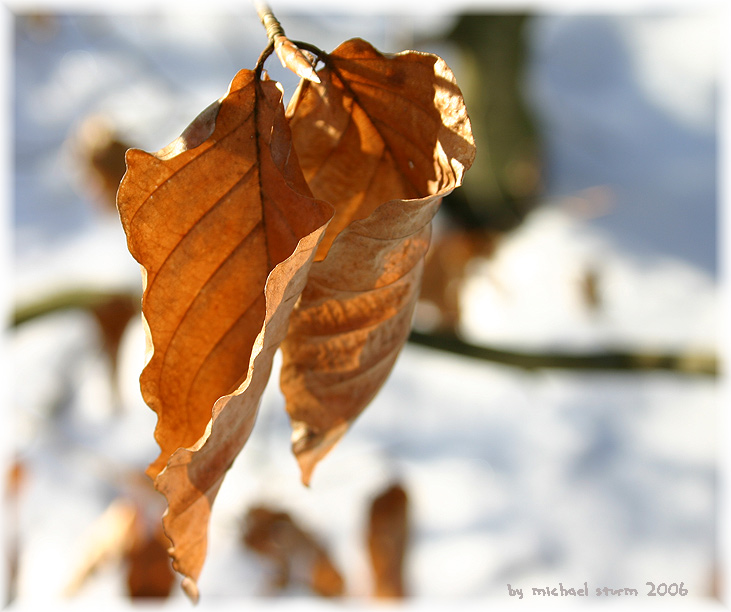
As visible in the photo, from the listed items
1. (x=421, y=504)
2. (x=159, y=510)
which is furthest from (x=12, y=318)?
(x=421, y=504)

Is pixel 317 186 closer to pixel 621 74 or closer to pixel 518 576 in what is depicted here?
pixel 518 576

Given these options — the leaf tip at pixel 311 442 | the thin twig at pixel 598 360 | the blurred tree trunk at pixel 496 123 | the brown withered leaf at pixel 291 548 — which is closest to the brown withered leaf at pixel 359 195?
the leaf tip at pixel 311 442

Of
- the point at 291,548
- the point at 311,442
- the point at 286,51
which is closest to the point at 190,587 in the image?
the point at 311,442

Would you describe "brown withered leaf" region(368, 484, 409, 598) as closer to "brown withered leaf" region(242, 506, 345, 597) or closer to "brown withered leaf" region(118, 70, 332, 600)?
"brown withered leaf" region(242, 506, 345, 597)

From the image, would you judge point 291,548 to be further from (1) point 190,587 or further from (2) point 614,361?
(1) point 190,587

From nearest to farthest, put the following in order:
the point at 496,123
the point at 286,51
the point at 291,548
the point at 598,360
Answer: the point at 286,51
the point at 598,360
the point at 291,548
the point at 496,123

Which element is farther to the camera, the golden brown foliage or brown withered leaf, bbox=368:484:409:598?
brown withered leaf, bbox=368:484:409:598

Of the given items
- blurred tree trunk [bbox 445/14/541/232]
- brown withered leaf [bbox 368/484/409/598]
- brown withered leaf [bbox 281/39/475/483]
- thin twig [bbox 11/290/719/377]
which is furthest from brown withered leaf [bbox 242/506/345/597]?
blurred tree trunk [bbox 445/14/541/232]
